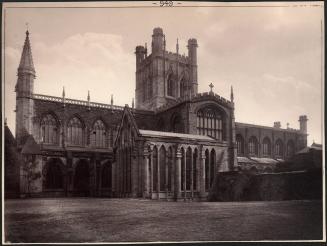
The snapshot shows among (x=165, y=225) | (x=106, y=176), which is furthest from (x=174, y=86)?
(x=165, y=225)

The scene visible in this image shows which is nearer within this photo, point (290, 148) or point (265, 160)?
point (265, 160)

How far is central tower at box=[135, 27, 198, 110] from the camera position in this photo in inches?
2435

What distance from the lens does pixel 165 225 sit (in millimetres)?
18141

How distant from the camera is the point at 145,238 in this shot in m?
16.9

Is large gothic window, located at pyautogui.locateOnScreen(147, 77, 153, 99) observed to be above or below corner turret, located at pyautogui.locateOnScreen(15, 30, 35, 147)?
above

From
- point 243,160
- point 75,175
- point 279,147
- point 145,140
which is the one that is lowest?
point 75,175

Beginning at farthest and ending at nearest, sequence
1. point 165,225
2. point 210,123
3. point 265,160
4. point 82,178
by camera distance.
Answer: point 265,160
point 210,123
point 82,178
point 165,225

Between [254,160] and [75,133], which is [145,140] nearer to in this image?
[75,133]

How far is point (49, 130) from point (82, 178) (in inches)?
252

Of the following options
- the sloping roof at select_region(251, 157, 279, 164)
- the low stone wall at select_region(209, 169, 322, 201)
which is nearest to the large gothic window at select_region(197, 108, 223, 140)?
the sloping roof at select_region(251, 157, 279, 164)

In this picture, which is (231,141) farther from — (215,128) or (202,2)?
(202,2)

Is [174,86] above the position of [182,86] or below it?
below

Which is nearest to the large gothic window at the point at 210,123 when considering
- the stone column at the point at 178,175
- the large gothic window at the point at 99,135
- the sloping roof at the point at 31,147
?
the large gothic window at the point at 99,135

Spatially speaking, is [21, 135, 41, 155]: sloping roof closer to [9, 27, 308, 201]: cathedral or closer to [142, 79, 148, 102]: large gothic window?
[9, 27, 308, 201]: cathedral
